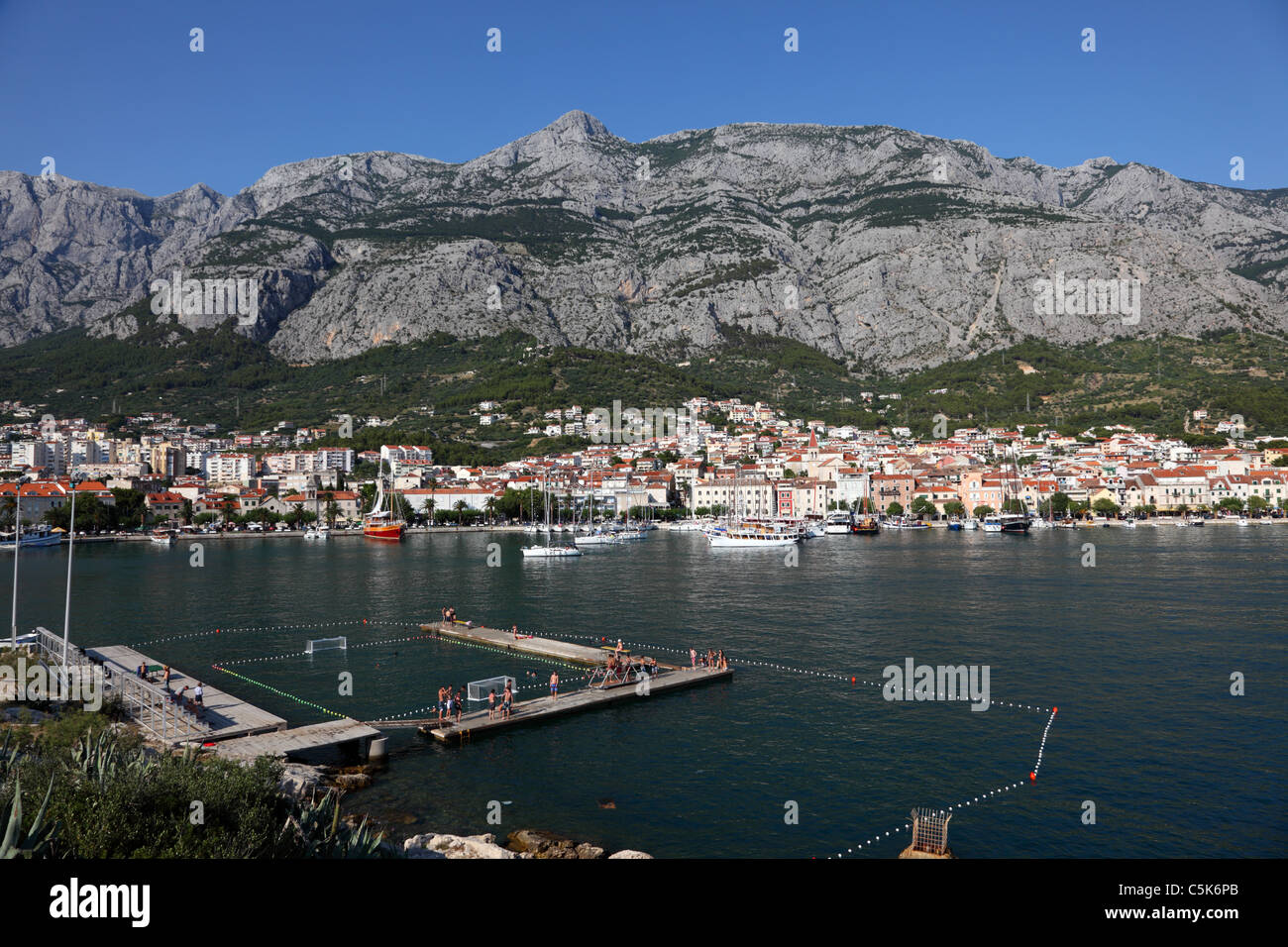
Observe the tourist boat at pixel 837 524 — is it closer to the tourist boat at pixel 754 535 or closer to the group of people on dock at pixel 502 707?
the tourist boat at pixel 754 535

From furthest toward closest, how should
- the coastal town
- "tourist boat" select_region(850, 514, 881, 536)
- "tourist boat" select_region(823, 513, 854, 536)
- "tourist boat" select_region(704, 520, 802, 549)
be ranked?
the coastal town, "tourist boat" select_region(823, 513, 854, 536), "tourist boat" select_region(850, 514, 881, 536), "tourist boat" select_region(704, 520, 802, 549)

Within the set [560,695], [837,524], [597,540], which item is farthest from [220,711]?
[837,524]

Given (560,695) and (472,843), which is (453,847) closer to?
(472,843)

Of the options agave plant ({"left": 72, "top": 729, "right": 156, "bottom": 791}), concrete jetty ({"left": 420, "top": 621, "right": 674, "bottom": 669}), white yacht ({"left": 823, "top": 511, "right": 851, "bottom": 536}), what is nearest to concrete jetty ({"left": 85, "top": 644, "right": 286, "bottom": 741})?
agave plant ({"left": 72, "top": 729, "right": 156, "bottom": 791})

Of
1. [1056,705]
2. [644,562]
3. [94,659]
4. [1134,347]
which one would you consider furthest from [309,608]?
[1134,347]

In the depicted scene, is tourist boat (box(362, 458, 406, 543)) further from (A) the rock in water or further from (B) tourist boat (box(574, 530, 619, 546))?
(A) the rock in water

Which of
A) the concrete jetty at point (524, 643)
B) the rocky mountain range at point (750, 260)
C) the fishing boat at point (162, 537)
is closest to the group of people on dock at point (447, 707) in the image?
the concrete jetty at point (524, 643)

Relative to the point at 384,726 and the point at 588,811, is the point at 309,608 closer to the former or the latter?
the point at 384,726
